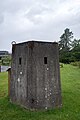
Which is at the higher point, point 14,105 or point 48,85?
point 48,85

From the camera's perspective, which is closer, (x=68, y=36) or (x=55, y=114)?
(x=55, y=114)

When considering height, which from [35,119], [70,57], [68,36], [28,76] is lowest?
[35,119]

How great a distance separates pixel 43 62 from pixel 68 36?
71393mm

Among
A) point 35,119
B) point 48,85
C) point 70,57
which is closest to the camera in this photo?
point 35,119

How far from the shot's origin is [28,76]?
8977 mm

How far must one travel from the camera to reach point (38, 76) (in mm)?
8977

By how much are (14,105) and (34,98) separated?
1.39 m

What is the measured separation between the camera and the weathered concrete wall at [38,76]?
893cm

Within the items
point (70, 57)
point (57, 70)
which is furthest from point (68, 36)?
point (57, 70)

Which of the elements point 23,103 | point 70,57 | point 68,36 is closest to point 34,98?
point 23,103

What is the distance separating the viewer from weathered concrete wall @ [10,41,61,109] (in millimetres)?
8930

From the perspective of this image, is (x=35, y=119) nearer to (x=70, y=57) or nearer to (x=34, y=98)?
(x=34, y=98)

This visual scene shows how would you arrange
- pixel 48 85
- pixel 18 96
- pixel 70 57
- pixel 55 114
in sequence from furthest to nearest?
pixel 70 57, pixel 18 96, pixel 48 85, pixel 55 114

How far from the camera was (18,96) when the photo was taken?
9812 mm
